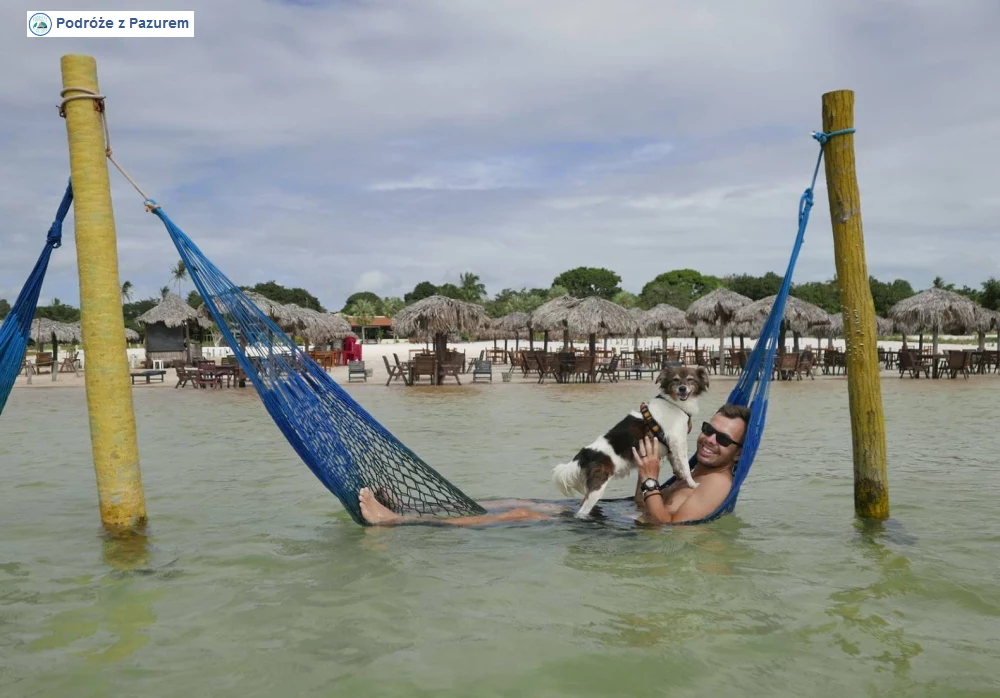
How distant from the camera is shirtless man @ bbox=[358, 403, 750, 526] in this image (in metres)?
3.87

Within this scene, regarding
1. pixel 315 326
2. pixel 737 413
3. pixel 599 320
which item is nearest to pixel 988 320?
pixel 599 320

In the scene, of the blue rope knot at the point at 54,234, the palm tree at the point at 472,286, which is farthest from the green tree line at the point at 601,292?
the blue rope knot at the point at 54,234

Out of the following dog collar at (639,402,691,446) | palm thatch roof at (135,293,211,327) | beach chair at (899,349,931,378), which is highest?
palm thatch roof at (135,293,211,327)

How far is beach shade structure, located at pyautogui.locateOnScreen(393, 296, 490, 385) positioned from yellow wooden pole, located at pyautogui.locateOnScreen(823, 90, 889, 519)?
1271 centimetres

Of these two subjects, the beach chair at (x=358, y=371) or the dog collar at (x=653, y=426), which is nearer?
the dog collar at (x=653, y=426)

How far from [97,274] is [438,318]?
42.8 feet

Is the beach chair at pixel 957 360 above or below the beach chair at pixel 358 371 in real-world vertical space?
below

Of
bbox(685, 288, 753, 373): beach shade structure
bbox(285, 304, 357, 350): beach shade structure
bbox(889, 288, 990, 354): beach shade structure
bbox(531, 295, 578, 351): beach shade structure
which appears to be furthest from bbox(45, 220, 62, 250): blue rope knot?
bbox(889, 288, 990, 354): beach shade structure

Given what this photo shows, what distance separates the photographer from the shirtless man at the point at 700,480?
387 centimetres

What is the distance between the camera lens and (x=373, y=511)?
408cm

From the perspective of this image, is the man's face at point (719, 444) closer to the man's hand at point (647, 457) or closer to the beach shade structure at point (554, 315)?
the man's hand at point (647, 457)

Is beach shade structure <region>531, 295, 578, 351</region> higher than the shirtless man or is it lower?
higher

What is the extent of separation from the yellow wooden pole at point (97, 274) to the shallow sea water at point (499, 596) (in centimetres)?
61

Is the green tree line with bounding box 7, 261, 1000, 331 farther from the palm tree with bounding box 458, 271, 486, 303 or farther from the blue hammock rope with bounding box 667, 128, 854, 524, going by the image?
the blue hammock rope with bounding box 667, 128, 854, 524
